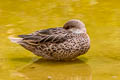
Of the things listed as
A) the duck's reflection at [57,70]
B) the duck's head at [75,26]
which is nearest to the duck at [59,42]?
the duck's head at [75,26]

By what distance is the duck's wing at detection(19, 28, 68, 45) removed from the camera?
23.3ft

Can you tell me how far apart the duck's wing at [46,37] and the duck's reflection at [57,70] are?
37cm

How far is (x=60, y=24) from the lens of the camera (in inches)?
354

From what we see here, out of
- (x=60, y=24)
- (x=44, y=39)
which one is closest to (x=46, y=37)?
(x=44, y=39)

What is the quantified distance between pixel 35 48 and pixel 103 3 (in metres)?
3.75

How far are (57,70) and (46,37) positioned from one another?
642 mm

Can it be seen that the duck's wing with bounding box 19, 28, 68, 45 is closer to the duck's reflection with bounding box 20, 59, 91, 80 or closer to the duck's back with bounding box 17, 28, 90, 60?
the duck's back with bounding box 17, 28, 90, 60

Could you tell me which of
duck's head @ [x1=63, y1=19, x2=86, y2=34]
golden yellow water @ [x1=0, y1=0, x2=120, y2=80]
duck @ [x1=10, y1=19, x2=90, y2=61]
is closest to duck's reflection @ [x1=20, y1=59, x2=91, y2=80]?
golden yellow water @ [x1=0, y1=0, x2=120, y2=80]

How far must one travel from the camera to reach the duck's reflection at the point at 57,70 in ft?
21.4

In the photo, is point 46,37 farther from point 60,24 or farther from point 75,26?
point 60,24

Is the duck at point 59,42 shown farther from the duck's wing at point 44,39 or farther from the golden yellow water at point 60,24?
the golden yellow water at point 60,24

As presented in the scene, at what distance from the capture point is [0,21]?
30.6 feet

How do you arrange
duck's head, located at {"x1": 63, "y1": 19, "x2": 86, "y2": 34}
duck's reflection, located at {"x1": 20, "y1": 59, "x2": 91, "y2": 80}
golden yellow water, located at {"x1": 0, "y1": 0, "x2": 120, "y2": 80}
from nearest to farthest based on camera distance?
duck's reflection, located at {"x1": 20, "y1": 59, "x2": 91, "y2": 80} < golden yellow water, located at {"x1": 0, "y1": 0, "x2": 120, "y2": 80} < duck's head, located at {"x1": 63, "y1": 19, "x2": 86, "y2": 34}

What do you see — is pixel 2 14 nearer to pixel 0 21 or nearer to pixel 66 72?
pixel 0 21
